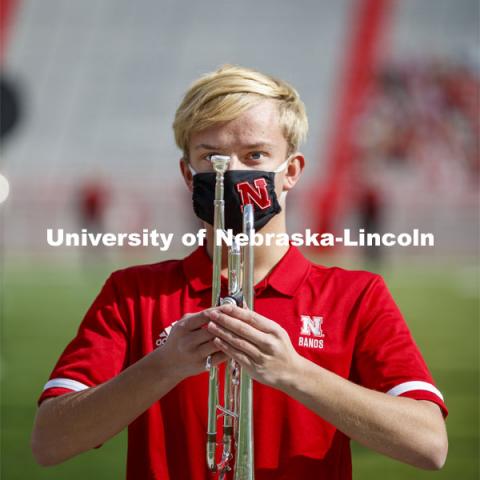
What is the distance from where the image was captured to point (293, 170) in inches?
96.6

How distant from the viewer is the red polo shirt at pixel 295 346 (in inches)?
87.3

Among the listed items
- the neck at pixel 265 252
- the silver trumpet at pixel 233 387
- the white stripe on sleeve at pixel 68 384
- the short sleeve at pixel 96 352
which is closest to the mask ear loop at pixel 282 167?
the neck at pixel 265 252

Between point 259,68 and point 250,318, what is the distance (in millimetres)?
24664

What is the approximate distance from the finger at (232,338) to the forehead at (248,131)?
0.56 metres

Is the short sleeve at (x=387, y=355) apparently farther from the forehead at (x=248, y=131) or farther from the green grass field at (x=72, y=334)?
the green grass field at (x=72, y=334)

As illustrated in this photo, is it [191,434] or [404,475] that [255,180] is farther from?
[404,475]

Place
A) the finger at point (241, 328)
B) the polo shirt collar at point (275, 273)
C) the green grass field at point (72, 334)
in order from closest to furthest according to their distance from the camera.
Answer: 1. the finger at point (241, 328)
2. the polo shirt collar at point (275, 273)
3. the green grass field at point (72, 334)

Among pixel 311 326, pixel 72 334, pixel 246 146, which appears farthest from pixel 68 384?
pixel 72 334

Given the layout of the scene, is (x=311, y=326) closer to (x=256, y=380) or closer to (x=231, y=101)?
(x=256, y=380)

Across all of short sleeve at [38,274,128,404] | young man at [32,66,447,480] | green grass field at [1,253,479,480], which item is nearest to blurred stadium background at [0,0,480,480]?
green grass field at [1,253,479,480]

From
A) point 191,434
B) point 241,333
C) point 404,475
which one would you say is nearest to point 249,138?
point 241,333

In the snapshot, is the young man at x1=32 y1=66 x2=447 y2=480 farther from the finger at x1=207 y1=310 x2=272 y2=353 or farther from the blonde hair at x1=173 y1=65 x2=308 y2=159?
the finger at x1=207 y1=310 x2=272 y2=353

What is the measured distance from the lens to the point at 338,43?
34812 mm

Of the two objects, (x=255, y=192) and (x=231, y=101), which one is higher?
(x=231, y=101)
